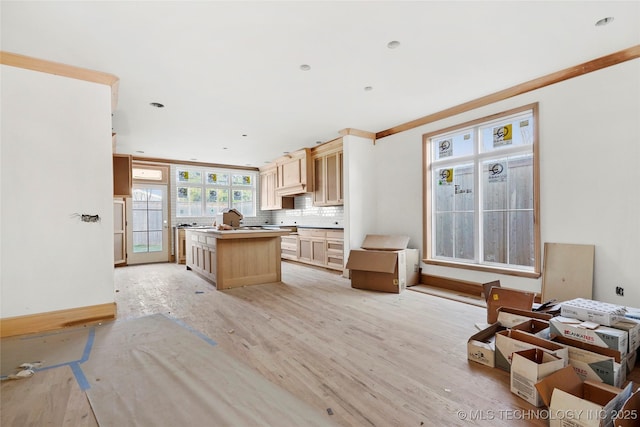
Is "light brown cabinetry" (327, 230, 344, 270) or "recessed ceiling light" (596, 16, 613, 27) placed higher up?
"recessed ceiling light" (596, 16, 613, 27)

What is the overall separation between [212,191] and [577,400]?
852 cm

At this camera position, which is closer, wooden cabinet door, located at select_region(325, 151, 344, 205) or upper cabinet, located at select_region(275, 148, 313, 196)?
wooden cabinet door, located at select_region(325, 151, 344, 205)

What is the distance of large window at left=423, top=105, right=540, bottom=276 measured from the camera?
370cm

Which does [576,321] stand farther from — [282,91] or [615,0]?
[282,91]

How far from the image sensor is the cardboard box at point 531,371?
1.71 metres

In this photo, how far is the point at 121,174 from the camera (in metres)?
4.93

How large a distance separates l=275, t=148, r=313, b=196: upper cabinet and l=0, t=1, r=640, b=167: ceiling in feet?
7.81

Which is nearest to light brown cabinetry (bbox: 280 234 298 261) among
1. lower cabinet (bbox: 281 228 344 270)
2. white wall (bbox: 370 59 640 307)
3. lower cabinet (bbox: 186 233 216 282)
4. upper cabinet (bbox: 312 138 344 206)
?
lower cabinet (bbox: 281 228 344 270)

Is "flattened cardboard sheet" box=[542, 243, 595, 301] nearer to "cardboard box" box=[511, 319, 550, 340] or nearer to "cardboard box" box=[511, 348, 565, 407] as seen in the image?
"cardboard box" box=[511, 319, 550, 340]

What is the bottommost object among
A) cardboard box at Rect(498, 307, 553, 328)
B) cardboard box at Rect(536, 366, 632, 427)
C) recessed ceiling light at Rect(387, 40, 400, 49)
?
cardboard box at Rect(536, 366, 632, 427)

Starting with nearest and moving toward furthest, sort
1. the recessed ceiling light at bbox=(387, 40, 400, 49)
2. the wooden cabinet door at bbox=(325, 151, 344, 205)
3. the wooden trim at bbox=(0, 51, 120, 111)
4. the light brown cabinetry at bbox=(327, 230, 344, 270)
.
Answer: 1. the recessed ceiling light at bbox=(387, 40, 400, 49)
2. the wooden trim at bbox=(0, 51, 120, 111)
3. the light brown cabinetry at bbox=(327, 230, 344, 270)
4. the wooden cabinet door at bbox=(325, 151, 344, 205)

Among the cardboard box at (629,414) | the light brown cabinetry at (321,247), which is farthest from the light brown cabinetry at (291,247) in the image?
the cardboard box at (629,414)

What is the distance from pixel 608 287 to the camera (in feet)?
9.78

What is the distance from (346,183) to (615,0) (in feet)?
12.3
